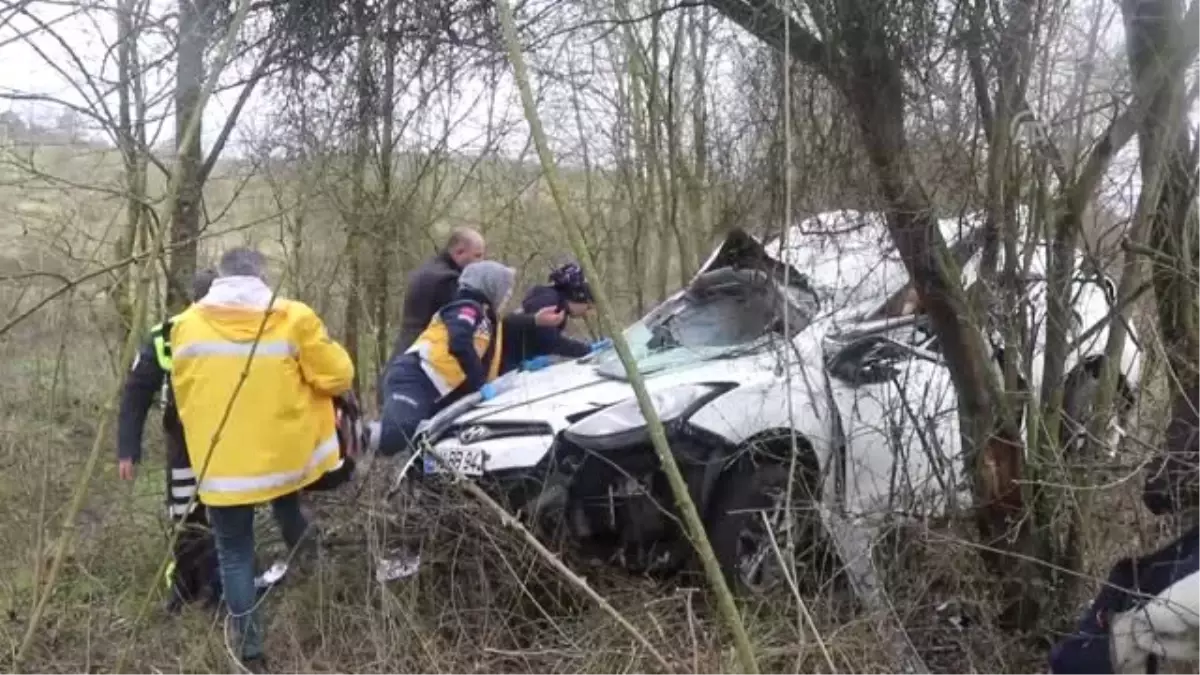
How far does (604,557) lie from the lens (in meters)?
5.02

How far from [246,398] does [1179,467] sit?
318 centimetres

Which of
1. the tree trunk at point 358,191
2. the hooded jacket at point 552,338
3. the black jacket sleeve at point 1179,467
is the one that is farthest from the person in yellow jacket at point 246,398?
the black jacket sleeve at point 1179,467

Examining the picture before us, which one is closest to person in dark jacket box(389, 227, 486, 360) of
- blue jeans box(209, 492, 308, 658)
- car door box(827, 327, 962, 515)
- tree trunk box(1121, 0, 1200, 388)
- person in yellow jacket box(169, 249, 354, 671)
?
person in yellow jacket box(169, 249, 354, 671)

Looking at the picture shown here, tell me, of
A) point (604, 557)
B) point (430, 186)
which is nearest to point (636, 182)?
point (430, 186)

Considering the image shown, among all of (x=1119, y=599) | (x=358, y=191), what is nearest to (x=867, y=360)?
(x=1119, y=599)

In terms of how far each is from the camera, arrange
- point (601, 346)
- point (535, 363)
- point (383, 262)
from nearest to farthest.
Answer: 1. point (535, 363)
2. point (601, 346)
3. point (383, 262)

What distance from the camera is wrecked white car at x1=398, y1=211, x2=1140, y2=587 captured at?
445cm

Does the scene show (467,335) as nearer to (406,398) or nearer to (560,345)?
(406,398)

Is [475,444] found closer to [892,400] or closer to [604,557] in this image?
[604,557]

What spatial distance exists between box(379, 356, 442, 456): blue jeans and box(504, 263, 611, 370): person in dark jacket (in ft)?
3.13

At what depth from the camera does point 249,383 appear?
4.66 meters

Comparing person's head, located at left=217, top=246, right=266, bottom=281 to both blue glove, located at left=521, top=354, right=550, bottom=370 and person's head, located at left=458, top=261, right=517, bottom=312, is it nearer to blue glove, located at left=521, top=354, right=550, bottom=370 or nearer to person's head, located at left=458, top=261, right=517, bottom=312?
person's head, located at left=458, top=261, right=517, bottom=312

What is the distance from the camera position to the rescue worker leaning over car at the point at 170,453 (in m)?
5.12

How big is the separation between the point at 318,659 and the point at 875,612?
76.4 inches
